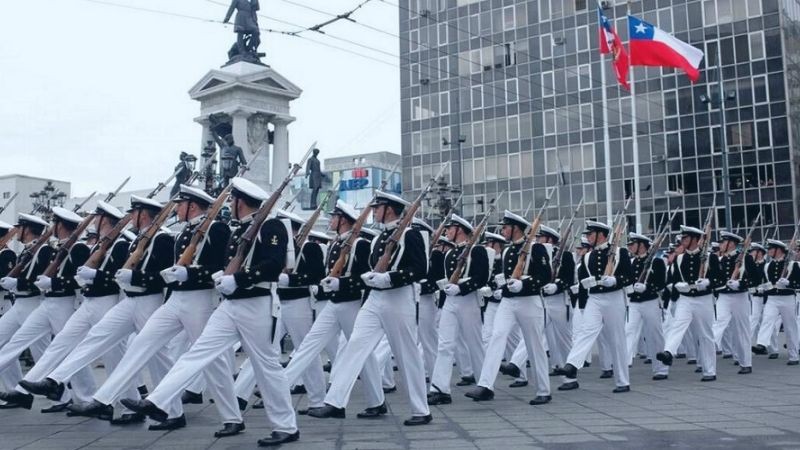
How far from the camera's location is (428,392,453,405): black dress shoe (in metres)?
9.95

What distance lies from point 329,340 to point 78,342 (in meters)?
2.68

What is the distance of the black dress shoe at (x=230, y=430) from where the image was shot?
7559 millimetres

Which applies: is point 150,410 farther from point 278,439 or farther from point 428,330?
point 428,330

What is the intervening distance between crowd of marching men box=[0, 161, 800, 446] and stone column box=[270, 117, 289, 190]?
14.2m

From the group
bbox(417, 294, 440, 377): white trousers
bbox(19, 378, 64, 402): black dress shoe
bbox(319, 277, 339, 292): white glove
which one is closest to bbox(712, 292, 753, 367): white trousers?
bbox(417, 294, 440, 377): white trousers

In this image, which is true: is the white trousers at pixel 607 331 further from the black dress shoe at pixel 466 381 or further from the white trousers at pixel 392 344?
the white trousers at pixel 392 344

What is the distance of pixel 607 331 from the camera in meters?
11.3

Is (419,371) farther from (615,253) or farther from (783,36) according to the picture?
(783,36)

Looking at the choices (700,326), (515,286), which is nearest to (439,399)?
(515,286)

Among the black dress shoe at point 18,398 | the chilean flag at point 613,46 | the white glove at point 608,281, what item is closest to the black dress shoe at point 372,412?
the white glove at point 608,281

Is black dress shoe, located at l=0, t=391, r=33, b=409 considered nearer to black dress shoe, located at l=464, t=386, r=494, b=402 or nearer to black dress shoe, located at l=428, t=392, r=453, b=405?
black dress shoe, located at l=428, t=392, r=453, b=405

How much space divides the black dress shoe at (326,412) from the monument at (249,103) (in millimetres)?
17785

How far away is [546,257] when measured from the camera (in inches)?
413

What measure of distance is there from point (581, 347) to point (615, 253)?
5.46 feet
